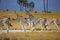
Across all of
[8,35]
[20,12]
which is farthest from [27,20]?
[8,35]

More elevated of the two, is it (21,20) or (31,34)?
(21,20)

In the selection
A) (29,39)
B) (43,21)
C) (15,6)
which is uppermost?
(15,6)

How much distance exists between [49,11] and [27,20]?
551mm

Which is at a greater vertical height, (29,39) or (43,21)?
(43,21)

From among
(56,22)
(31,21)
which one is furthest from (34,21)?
(56,22)

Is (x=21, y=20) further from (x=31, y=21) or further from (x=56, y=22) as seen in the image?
(x=56, y=22)

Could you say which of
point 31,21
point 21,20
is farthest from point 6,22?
point 31,21

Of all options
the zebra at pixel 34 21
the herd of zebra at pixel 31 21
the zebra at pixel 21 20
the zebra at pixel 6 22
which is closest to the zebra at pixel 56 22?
the herd of zebra at pixel 31 21

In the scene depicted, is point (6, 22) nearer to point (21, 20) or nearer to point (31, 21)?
point (21, 20)

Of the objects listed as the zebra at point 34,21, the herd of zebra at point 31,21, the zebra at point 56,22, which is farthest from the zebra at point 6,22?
the zebra at point 56,22

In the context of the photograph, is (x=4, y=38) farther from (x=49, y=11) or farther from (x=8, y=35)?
(x=49, y=11)

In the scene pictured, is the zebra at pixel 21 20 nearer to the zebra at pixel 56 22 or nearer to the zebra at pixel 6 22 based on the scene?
the zebra at pixel 6 22

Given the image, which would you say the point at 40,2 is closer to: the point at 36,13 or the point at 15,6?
the point at 36,13

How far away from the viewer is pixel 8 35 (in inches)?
201
